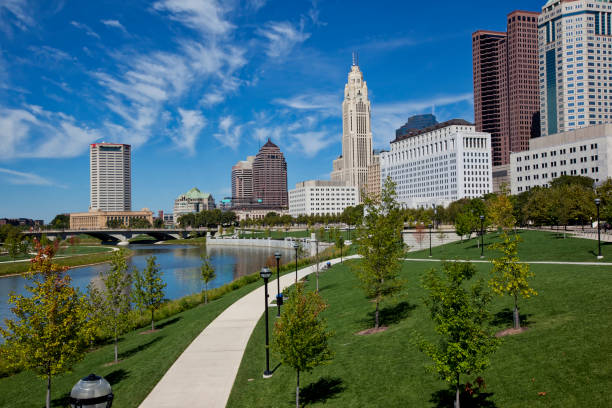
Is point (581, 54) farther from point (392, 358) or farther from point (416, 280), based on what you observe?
point (392, 358)

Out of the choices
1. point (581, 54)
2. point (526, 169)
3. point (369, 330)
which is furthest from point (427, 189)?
point (369, 330)

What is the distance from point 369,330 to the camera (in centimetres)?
2311

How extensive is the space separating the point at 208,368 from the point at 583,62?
652ft

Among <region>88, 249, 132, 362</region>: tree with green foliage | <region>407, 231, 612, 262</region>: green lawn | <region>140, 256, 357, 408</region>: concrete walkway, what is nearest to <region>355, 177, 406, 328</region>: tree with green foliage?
<region>140, 256, 357, 408</region>: concrete walkway

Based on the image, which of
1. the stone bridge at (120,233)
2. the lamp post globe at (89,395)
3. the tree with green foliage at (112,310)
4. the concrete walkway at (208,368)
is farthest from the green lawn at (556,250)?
the stone bridge at (120,233)

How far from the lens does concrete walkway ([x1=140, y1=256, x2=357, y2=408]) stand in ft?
51.9

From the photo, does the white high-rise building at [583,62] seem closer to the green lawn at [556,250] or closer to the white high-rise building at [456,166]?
the white high-rise building at [456,166]

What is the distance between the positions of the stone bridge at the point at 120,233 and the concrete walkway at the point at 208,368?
469ft

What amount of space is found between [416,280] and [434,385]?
19.7 meters

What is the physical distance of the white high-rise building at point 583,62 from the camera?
561 feet

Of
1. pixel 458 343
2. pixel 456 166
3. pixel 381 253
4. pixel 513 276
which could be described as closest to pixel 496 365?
pixel 458 343

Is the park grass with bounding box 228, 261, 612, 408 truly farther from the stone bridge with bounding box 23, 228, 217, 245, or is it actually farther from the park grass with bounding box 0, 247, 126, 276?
the stone bridge with bounding box 23, 228, 217, 245

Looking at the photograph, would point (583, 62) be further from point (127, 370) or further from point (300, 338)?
point (127, 370)

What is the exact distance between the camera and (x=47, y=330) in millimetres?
15875
